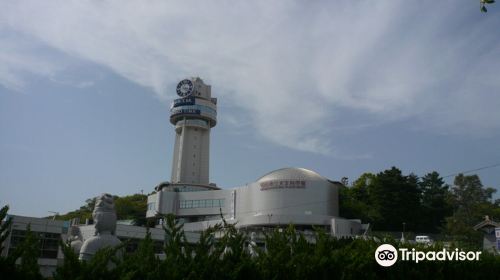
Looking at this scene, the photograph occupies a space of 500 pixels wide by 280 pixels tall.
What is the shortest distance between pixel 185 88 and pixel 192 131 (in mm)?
8750

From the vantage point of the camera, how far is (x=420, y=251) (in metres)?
14.4

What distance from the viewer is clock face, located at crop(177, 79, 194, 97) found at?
8256 cm

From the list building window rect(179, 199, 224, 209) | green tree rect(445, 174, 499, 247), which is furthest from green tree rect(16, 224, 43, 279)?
green tree rect(445, 174, 499, 247)

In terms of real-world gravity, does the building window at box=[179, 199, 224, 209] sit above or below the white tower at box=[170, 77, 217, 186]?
below

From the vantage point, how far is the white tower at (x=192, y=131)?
263 ft

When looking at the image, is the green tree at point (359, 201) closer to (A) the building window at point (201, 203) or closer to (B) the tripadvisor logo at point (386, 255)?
(A) the building window at point (201, 203)

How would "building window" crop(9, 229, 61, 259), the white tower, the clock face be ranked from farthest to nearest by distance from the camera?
1. the clock face
2. the white tower
3. "building window" crop(9, 229, 61, 259)

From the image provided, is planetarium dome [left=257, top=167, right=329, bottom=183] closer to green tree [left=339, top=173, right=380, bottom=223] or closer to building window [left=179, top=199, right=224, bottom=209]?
green tree [left=339, top=173, right=380, bottom=223]

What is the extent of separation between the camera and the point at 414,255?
13852mm

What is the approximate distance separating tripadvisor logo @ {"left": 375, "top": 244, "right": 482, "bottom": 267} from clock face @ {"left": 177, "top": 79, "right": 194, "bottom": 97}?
71160 millimetres

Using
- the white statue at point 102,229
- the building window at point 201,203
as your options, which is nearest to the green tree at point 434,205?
the building window at point 201,203

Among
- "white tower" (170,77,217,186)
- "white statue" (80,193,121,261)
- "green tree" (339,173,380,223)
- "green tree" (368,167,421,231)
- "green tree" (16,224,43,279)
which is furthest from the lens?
"white tower" (170,77,217,186)

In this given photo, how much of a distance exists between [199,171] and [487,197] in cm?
5172

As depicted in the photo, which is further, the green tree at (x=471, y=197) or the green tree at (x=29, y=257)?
the green tree at (x=471, y=197)
